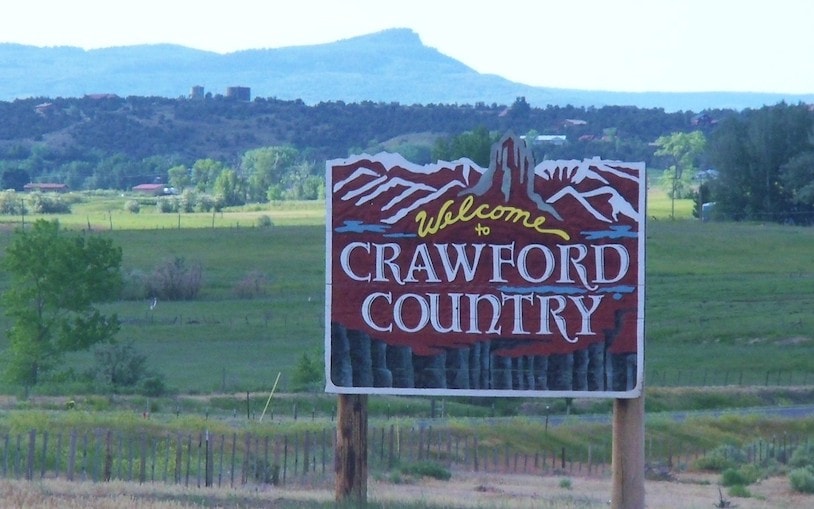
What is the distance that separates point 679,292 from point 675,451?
3448 centimetres

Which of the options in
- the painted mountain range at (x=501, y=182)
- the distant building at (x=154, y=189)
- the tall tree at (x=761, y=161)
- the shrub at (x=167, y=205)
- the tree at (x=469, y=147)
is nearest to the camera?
the painted mountain range at (x=501, y=182)

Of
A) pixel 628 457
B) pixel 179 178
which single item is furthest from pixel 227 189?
pixel 628 457

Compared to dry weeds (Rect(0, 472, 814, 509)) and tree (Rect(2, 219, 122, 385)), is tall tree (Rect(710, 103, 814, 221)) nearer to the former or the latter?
tree (Rect(2, 219, 122, 385))

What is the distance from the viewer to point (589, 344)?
1392 centimetres

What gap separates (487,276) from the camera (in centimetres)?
1394

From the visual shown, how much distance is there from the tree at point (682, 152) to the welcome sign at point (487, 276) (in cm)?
14065

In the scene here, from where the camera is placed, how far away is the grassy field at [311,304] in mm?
49250

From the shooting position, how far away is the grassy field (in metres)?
49.2

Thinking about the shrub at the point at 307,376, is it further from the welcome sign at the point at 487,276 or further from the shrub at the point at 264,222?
the shrub at the point at 264,222

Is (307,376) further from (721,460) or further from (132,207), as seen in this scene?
(132,207)

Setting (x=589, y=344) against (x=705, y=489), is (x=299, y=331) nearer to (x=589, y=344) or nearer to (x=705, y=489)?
(x=705, y=489)

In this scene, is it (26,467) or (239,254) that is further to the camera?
(239,254)

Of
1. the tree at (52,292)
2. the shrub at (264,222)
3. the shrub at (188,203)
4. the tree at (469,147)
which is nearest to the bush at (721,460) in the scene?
the tree at (52,292)

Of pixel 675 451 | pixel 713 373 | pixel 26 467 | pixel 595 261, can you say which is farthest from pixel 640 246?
pixel 713 373
